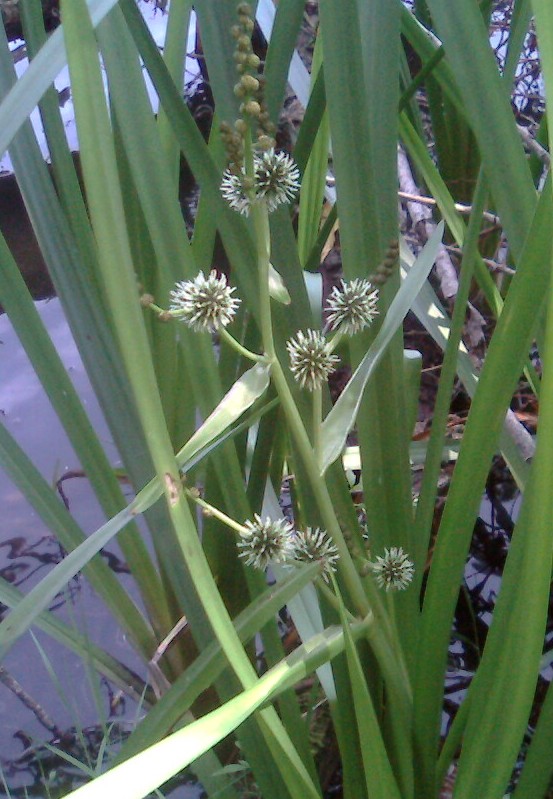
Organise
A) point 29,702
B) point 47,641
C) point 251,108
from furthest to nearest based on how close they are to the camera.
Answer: point 47,641
point 29,702
point 251,108

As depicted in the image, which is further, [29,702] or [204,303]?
[29,702]

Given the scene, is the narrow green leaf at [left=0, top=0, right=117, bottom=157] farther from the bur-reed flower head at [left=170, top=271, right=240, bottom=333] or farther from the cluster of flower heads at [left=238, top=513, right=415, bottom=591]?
the cluster of flower heads at [left=238, top=513, right=415, bottom=591]

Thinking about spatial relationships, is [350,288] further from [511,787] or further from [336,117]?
[511,787]

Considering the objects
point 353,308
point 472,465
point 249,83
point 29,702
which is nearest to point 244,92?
point 249,83

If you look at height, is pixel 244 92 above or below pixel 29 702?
above

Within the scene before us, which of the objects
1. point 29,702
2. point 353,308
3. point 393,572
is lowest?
point 29,702

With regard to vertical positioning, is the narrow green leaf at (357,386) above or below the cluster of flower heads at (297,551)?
above

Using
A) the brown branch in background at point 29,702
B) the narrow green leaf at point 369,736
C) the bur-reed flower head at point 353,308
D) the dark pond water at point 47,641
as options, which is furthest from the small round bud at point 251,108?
the brown branch in background at point 29,702

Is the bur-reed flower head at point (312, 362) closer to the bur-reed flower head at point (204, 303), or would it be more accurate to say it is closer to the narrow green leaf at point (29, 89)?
the bur-reed flower head at point (204, 303)

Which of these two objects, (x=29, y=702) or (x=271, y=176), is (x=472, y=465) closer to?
(x=271, y=176)

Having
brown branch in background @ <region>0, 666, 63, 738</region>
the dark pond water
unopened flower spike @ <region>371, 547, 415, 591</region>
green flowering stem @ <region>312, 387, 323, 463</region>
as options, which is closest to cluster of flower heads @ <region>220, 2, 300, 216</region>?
green flowering stem @ <region>312, 387, 323, 463</region>

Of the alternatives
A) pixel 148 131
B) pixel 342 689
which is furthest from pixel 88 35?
pixel 342 689

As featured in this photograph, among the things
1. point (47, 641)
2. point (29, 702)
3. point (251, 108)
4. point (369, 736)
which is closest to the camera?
point (251, 108)
